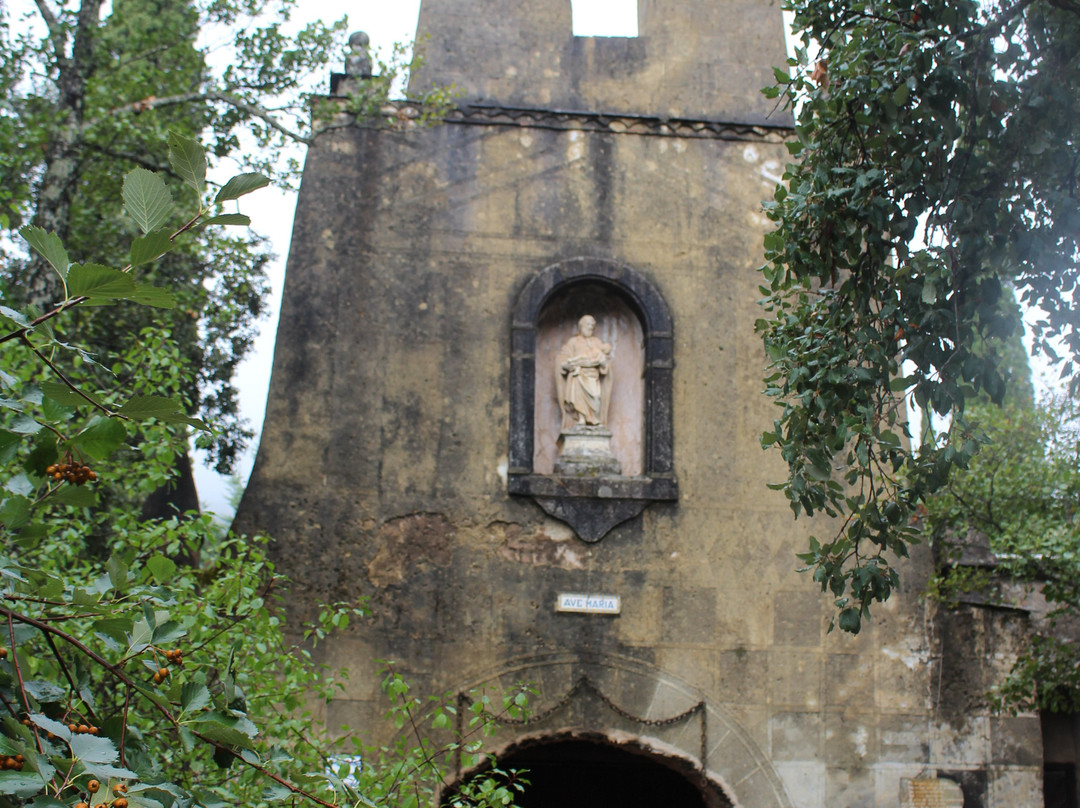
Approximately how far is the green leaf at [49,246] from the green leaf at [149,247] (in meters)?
0.18

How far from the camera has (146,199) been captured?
2658 millimetres

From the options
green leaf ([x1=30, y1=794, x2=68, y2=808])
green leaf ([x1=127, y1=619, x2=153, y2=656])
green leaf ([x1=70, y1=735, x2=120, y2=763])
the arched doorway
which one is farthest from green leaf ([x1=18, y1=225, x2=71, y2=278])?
the arched doorway

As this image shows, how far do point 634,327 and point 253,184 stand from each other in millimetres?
7409

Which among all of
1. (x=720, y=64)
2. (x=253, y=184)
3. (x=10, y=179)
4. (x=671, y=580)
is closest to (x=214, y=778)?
(x=253, y=184)

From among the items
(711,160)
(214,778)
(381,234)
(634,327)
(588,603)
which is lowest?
(214,778)

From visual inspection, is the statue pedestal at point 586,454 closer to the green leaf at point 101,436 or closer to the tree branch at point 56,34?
the tree branch at point 56,34

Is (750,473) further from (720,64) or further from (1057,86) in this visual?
(1057,86)

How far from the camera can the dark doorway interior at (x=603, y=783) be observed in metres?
10.5

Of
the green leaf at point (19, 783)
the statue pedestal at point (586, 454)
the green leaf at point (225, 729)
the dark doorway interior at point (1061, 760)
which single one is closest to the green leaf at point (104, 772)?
the green leaf at point (19, 783)

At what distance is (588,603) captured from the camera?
8.82 metres

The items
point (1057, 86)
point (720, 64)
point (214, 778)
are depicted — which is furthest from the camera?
point (720, 64)

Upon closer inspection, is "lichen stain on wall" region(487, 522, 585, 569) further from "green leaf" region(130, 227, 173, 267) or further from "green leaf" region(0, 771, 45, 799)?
"green leaf" region(0, 771, 45, 799)

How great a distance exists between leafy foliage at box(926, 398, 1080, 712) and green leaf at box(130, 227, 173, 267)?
6.76 meters

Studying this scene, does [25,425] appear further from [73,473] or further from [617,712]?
[617,712]
